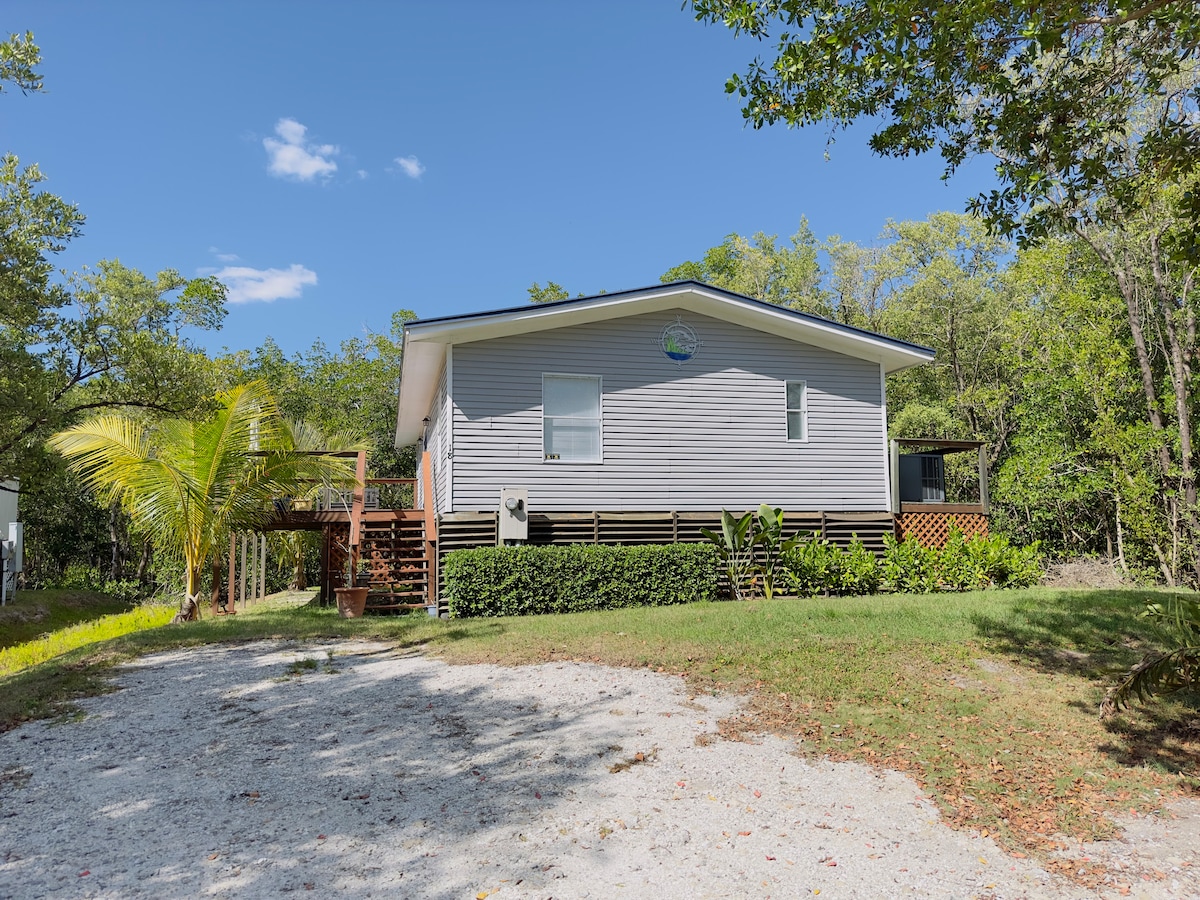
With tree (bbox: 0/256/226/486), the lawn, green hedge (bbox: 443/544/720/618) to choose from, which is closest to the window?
the lawn

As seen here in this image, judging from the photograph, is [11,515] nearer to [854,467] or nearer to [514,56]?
[514,56]

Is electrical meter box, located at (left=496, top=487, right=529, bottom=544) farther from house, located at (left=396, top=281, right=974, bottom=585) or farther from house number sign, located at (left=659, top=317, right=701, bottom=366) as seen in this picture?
house number sign, located at (left=659, top=317, right=701, bottom=366)

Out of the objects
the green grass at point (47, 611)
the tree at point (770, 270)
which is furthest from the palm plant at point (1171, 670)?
the tree at point (770, 270)

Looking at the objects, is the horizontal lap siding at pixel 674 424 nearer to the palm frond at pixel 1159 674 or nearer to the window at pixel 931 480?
the window at pixel 931 480

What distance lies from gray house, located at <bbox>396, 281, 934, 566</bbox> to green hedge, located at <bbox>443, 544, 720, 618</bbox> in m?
0.90

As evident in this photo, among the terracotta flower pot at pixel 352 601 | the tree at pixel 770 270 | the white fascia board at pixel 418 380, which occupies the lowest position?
the terracotta flower pot at pixel 352 601

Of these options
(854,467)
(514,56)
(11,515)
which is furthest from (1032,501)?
(11,515)

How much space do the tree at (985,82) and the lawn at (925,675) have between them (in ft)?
12.4

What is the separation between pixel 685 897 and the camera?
334cm

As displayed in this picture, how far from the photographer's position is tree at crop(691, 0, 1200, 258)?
6.12m

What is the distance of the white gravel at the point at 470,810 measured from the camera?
347 centimetres

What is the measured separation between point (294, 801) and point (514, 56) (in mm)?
16739

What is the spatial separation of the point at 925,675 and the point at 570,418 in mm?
7385

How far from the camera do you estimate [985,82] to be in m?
6.62
